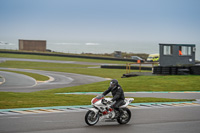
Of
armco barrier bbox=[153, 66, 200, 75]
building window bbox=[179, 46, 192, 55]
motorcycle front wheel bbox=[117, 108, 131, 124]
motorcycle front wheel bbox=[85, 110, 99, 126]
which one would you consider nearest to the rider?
motorcycle front wheel bbox=[117, 108, 131, 124]

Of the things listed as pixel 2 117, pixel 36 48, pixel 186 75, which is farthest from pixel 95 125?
pixel 36 48

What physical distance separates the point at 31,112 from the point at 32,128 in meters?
4.07

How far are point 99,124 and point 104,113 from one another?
70 cm

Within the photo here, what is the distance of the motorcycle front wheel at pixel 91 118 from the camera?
41.1ft

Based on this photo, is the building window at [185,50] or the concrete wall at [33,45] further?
the concrete wall at [33,45]

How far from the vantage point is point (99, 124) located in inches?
525

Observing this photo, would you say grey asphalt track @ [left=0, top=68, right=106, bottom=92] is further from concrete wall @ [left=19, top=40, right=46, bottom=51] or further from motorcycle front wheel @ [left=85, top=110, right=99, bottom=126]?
concrete wall @ [left=19, top=40, right=46, bottom=51]

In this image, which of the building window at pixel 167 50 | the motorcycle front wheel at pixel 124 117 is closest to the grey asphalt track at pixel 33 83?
the building window at pixel 167 50

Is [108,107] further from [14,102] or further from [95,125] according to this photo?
[14,102]

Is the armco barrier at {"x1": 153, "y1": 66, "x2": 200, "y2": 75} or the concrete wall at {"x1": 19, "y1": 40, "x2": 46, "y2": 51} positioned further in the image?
the concrete wall at {"x1": 19, "y1": 40, "x2": 46, "y2": 51}

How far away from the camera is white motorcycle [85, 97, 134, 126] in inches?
494

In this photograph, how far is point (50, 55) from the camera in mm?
84688

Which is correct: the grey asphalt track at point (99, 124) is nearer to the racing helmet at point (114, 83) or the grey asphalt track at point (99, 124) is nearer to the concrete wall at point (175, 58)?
the racing helmet at point (114, 83)

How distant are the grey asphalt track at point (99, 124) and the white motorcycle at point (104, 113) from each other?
24 centimetres
